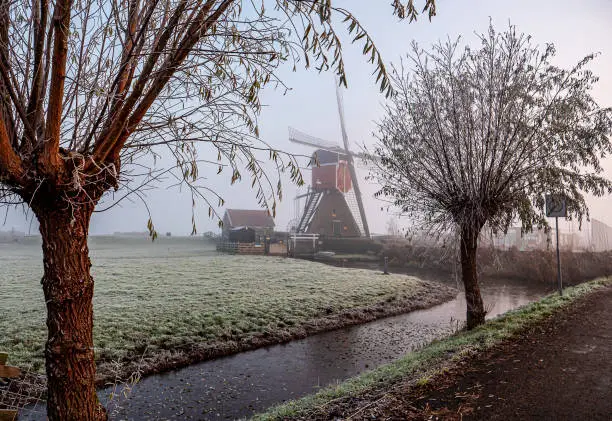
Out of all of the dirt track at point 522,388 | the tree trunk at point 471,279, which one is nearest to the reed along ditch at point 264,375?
the tree trunk at point 471,279

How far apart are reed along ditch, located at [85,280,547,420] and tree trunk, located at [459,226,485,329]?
5.72ft

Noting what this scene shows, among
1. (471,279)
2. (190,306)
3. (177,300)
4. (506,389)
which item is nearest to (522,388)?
(506,389)

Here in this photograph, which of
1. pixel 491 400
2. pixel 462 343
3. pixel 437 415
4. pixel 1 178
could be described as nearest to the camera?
pixel 1 178

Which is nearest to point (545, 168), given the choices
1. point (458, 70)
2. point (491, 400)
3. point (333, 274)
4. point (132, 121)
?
point (458, 70)

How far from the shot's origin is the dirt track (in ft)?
12.7

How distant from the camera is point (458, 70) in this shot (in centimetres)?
821

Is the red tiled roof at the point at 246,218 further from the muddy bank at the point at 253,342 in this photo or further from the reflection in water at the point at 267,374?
the reflection in water at the point at 267,374

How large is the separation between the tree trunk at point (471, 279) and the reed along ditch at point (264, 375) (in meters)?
1.74

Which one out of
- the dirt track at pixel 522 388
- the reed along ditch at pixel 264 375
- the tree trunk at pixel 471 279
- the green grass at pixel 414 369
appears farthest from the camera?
the tree trunk at pixel 471 279

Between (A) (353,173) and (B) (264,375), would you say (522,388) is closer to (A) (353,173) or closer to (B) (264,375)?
(B) (264,375)

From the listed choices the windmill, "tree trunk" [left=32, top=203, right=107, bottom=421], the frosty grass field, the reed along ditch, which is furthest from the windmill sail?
"tree trunk" [left=32, top=203, right=107, bottom=421]

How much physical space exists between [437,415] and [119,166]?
3.81 metres

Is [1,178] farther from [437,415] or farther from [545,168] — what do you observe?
[545,168]

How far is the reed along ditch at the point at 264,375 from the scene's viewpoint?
6020mm
